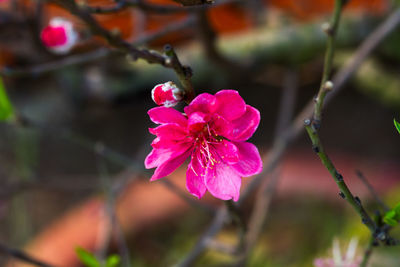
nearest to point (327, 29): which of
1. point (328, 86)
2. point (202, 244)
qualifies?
point (328, 86)

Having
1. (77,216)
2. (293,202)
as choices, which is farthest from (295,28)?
(77,216)

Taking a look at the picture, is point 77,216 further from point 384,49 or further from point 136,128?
point 384,49

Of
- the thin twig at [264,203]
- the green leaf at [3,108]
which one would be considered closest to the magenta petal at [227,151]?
the thin twig at [264,203]

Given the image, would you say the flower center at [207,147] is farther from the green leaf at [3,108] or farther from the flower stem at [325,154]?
the green leaf at [3,108]

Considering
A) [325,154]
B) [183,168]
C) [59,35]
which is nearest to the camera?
[325,154]

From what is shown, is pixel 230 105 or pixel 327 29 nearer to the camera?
pixel 230 105

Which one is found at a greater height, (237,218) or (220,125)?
(220,125)

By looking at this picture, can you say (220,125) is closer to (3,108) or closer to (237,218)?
(237,218)
